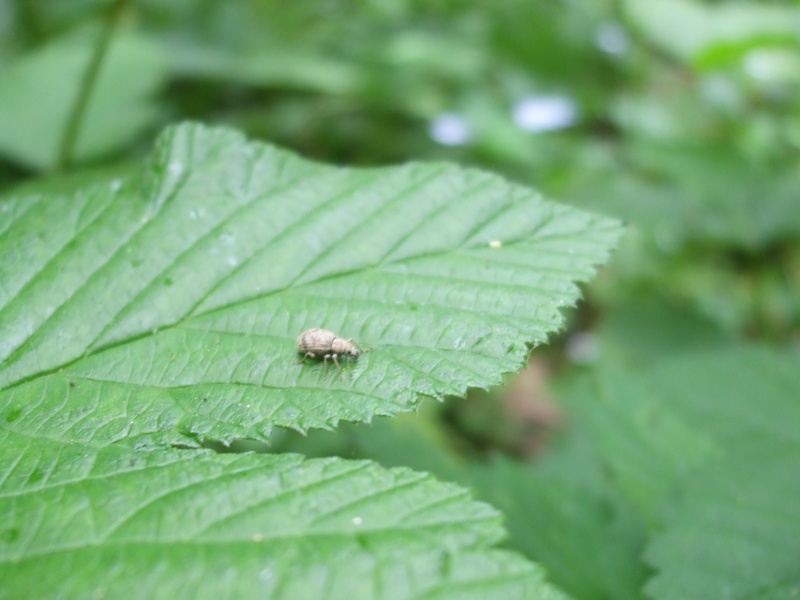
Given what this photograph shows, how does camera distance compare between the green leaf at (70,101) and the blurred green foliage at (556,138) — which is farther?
the green leaf at (70,101)

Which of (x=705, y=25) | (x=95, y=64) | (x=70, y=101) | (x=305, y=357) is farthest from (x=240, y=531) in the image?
(x=705, y=25)

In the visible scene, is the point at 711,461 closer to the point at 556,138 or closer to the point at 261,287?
the point at 261,287

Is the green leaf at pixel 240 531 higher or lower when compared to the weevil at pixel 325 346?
lower

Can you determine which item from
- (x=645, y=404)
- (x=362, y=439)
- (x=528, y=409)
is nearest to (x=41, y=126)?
(x=362, y=439)

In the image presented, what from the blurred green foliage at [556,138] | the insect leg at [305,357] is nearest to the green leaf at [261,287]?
the insect leg at [305,357]

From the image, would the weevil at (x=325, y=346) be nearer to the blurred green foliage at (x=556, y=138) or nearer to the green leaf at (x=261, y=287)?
the green leaf at (x=261, y=287)

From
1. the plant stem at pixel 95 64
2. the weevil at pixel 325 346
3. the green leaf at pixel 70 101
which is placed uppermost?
the green leaf at pixel 70 101

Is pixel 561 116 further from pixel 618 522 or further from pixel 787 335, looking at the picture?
pixel 618 522
